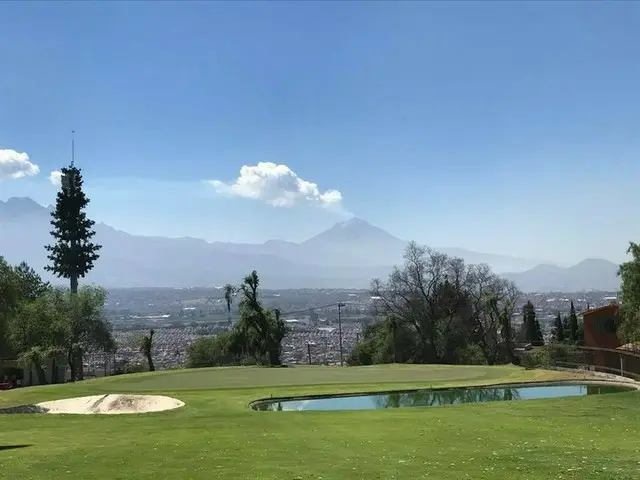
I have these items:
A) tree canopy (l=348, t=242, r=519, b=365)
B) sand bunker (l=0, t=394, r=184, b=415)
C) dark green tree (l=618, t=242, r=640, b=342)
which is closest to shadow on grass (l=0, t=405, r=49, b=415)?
sand bunker (l=0, t=394, r=184, b=415)

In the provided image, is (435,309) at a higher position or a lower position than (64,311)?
lower

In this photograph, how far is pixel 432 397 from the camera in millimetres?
32219

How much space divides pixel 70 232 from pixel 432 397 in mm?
60334

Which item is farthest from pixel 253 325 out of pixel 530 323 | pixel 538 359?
pixel 530 323

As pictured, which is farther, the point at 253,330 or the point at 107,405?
the point at 253,330

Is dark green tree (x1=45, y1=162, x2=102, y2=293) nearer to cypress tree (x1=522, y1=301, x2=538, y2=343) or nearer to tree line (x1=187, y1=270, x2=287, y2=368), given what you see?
tree line (x1=187, y1=270, x2=287, y2=368)

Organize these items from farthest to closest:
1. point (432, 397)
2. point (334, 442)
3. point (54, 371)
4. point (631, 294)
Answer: point (54, 371) < point (631, 294) < point (432, 397) < point (334, 442)

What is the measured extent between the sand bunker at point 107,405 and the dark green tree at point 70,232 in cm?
5062

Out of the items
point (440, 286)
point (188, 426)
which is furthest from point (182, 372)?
point (440, 286)

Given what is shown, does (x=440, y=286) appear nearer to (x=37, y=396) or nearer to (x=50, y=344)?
(x=50, y=344)

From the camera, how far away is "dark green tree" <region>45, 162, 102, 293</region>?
77750 millimetres

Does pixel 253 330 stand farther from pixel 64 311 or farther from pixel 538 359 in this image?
pixel 538 359

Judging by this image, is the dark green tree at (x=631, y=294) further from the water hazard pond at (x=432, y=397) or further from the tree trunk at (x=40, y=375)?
the tree trunk at (x=40, y=375)

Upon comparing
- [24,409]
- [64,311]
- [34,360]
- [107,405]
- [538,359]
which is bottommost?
[538,359]
